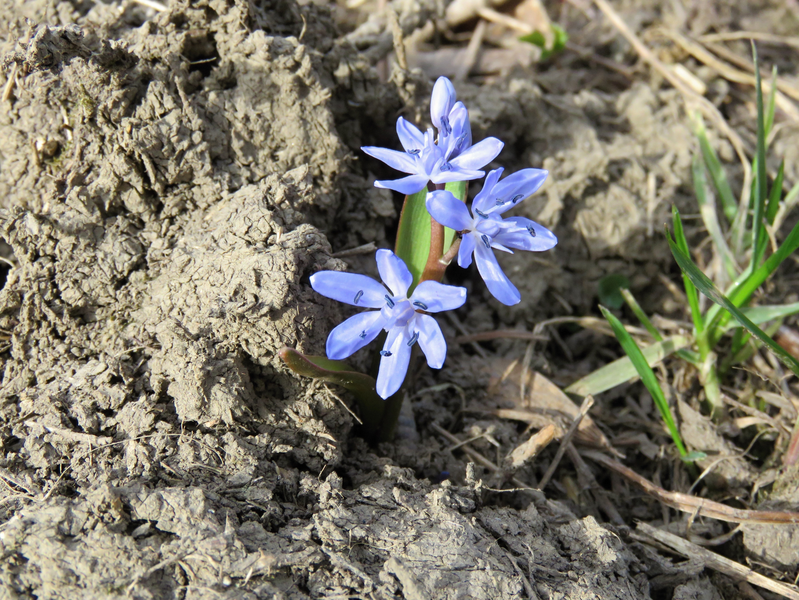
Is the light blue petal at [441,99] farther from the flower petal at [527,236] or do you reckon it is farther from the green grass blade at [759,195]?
the green grass blade at [759,195]

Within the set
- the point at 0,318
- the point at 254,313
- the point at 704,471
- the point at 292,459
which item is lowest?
the point at 704,471

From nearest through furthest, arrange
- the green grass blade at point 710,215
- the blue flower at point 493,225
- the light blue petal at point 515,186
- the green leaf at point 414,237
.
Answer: the blue flower at point 493,225 < the light blue petal at point 515,186 < the green leaf at point 414,237 < the green grass blade at point 710,215

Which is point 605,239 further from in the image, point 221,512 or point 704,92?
point 221,512

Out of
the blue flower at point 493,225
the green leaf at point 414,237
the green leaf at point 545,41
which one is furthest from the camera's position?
the green leaf at point 545,41

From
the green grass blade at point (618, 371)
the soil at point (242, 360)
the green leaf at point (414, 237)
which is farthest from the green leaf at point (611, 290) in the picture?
the green leaf at point (414, 237)

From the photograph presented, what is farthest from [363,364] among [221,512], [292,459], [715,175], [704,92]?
[704,92]

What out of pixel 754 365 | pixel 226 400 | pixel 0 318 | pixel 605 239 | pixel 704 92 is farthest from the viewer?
pixel 704 92

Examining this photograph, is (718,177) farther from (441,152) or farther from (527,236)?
(441,152)

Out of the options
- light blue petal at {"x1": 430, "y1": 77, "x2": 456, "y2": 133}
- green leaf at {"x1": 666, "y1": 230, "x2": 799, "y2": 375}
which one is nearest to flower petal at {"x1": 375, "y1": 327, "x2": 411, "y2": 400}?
light blue petal at {"x1": 430, "y1": 77, "x2": 456, "y2": 133}

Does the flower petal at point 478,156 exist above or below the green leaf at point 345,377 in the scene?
above
